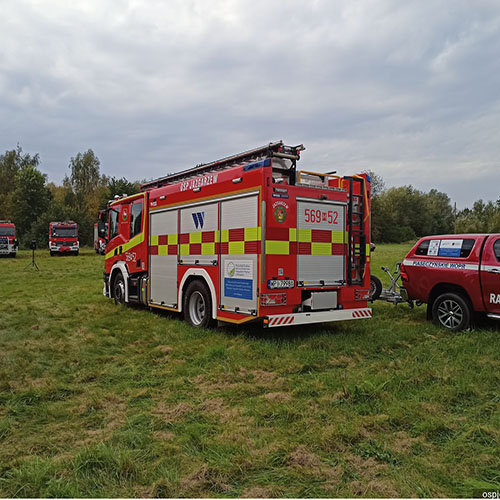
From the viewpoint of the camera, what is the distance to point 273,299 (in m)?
6.89

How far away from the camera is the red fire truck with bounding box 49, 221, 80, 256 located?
112 ft

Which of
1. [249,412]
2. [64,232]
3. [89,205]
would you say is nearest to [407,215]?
[89,205]

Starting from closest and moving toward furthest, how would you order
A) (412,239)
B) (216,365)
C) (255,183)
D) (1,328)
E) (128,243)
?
(216,365) < (255,183) < (1,328) < (128,243) < (412,239)

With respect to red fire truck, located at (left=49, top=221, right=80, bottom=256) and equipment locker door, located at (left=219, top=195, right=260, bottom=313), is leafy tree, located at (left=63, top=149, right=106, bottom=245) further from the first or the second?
equipment locker door, located at (left=219, top=195, right=260, bottom=313)

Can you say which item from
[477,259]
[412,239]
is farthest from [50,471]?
[412,239]

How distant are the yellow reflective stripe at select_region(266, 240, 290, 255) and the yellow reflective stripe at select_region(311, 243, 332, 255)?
0.53 m

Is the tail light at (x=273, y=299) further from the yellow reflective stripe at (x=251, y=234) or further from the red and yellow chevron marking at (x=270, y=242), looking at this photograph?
the yellow reflective stripe at (x=251, y=234)

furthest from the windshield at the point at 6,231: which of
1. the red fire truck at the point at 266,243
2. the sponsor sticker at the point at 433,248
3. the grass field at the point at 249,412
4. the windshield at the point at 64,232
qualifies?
the sponsor sticker at the point at 433,248

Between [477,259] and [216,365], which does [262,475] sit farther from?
[477,259]

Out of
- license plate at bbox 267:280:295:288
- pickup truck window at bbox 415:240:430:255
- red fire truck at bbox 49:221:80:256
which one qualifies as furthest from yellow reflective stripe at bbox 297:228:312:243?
red fire truck at bbox 49:221:80:256

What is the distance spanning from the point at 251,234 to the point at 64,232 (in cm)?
3053

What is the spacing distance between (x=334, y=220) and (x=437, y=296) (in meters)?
2.63

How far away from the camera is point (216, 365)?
5984 millimetres

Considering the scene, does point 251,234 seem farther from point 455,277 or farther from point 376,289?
point 376,289
